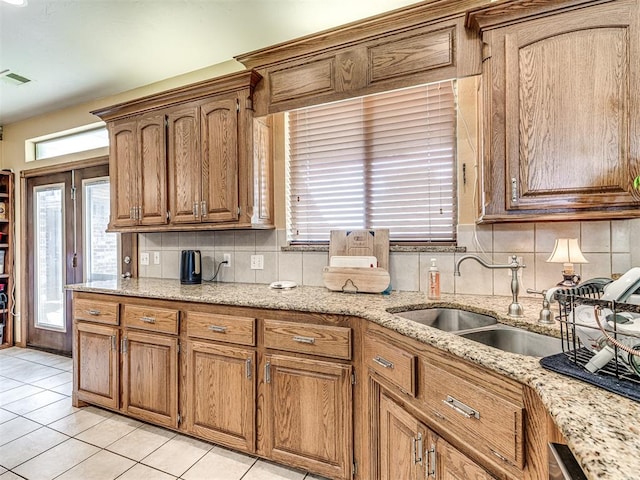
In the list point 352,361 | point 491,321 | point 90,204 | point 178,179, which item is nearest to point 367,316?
point 352,361

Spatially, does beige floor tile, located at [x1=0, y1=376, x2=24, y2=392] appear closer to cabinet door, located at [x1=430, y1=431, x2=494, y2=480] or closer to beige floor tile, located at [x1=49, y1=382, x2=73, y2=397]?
beige floor tile, located at [x1=49, y1=382, x2=73, y2=397]

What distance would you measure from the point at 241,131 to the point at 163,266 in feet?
4.89

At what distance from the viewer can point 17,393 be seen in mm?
2834

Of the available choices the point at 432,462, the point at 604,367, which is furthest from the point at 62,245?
the point at 604,367

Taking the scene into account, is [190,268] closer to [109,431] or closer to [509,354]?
[109,431]

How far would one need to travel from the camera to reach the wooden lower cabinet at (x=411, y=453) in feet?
3.48

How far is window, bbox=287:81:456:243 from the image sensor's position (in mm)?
2117

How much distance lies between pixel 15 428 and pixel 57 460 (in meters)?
0.65

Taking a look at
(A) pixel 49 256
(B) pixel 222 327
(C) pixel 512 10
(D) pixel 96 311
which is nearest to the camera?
(C) pixel 512 10

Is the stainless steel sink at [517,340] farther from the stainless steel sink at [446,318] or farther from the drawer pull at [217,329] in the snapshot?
the drawer pull at [217,329]

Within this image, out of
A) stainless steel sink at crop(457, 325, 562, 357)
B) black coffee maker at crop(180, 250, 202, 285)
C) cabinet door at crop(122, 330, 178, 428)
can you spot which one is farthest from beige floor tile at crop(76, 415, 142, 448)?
stainless steel sink at crop(457, 325, 562, 357)

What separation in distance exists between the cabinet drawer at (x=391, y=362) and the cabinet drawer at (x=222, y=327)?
0.66m

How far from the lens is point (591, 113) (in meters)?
1.42

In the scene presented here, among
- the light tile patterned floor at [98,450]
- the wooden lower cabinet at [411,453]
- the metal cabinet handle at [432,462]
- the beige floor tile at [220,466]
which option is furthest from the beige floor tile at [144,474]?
the metal cabinet handle at [432,462]
